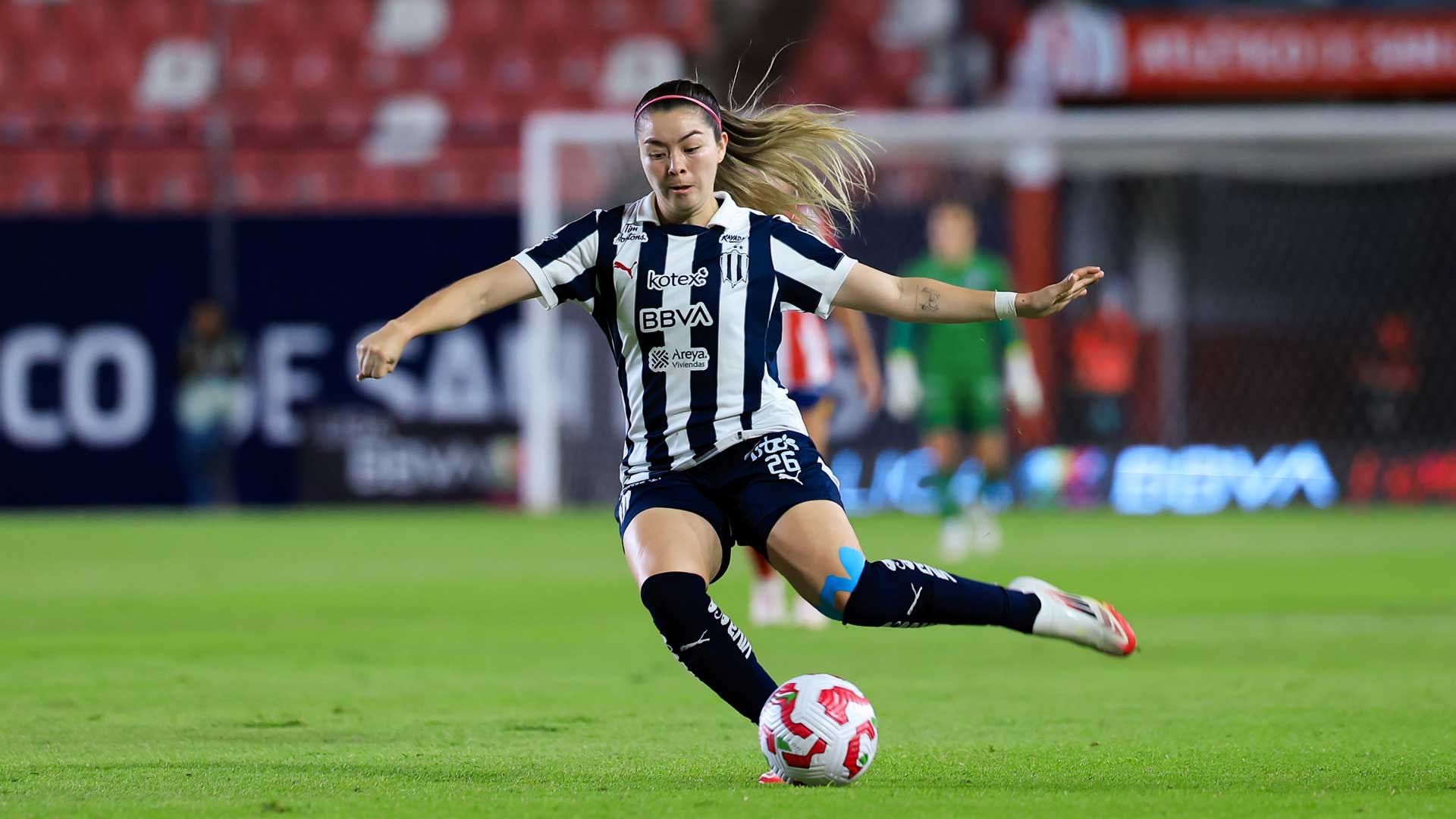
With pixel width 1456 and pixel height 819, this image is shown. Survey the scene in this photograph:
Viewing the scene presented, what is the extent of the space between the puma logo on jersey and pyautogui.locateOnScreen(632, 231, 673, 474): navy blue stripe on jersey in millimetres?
12

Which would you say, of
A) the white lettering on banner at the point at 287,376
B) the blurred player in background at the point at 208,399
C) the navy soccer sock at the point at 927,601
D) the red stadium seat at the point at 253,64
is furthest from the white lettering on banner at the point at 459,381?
the navy soccer sock at the point at 927,601

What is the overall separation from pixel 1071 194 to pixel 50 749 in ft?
52.6

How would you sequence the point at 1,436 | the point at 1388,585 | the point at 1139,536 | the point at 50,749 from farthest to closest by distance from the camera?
1. the point at 1,436
2. the point at 1139,536
3. the point at 1388,585
4. the point at 50,749

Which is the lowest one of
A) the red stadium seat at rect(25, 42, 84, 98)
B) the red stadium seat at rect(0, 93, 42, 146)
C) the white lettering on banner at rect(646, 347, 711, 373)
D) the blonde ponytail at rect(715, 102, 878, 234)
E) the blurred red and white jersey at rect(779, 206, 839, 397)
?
the blurred red and white jersey at rect(779, 206, 839, 397)

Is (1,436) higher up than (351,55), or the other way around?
(351,55)

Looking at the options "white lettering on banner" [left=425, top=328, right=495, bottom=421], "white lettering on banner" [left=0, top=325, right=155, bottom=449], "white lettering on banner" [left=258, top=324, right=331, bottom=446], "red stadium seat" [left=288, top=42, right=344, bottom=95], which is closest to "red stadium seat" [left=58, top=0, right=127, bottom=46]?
"red stadium seat" [left=288, top=42, right=344, bottom=95]

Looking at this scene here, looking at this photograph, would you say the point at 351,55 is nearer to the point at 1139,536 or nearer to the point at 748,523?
the point at 1139,536

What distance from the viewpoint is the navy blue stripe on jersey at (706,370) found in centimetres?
508

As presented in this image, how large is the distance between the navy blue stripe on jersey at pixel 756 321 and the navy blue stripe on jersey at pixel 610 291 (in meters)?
0.33

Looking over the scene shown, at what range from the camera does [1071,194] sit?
65.9 ft

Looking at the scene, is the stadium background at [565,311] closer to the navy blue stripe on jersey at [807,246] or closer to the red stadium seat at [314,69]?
the red stadium seat at [314,69]

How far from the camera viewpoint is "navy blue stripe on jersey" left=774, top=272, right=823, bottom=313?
5176 millimetres

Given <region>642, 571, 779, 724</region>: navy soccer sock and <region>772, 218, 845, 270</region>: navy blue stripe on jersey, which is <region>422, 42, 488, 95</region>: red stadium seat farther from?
<region>642, 571, 779, 724</region>: navy soccer sock

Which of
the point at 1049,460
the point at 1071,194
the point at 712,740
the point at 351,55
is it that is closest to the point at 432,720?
the point at 712,740
